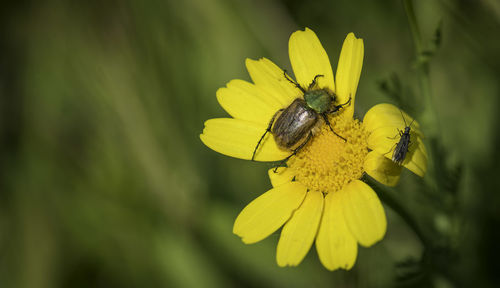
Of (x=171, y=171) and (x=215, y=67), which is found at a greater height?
(x=215, y=67)

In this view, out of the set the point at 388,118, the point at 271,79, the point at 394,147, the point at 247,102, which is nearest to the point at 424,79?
the point at 388,118

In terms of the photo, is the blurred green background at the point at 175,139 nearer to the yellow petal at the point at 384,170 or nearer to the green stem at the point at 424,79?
the green stem at the point at 424,79

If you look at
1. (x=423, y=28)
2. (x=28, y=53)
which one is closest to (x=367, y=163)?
(x=423, y=28)

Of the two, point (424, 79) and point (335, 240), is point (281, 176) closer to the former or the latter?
point (335, 240)

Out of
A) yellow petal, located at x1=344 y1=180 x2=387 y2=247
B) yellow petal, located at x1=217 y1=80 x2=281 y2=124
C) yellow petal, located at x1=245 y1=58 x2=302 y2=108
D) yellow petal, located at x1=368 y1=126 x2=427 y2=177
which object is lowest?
yellow petal, located at x1=344 y1=180 x2=387 y2=247

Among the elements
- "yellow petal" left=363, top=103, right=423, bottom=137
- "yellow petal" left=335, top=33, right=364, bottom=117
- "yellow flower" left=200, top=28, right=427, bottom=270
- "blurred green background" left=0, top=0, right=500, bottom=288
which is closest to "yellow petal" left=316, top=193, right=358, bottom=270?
"yellow flower" left=200, top=28, right=427, bottom=270

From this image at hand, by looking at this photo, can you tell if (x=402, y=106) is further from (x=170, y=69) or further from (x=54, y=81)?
(x=54, y=81)

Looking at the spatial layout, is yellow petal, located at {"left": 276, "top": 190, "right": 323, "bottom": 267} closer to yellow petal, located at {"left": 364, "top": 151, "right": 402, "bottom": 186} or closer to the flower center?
the flower center
